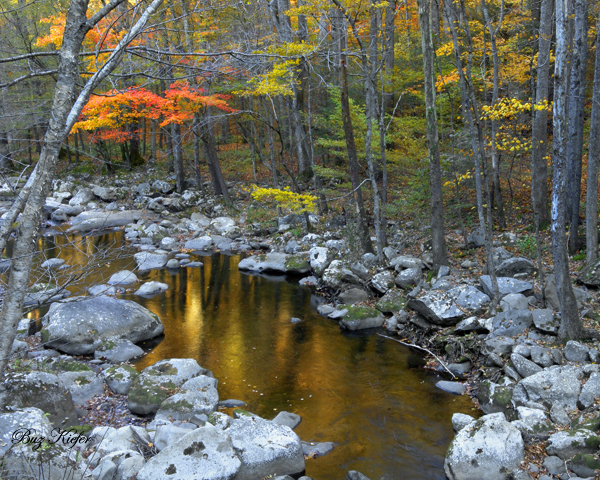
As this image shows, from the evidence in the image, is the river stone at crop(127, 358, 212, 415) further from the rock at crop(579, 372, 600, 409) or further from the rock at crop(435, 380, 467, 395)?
the rock at crop(579, 372, 600, 409)

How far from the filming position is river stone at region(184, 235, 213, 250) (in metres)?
17.3

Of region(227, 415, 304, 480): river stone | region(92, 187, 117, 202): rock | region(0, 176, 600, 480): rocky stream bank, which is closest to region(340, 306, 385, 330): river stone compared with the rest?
region(0, 176, 600, 480): rocky stream bank

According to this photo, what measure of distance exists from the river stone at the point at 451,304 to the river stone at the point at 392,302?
90 cm

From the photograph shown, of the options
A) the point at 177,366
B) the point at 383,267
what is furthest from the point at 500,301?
the point at 177,366

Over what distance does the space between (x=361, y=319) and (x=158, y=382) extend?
4.68 metres

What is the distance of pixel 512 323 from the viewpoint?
26.5 ft

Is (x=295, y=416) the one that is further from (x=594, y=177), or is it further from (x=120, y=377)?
(x=594, y=177)

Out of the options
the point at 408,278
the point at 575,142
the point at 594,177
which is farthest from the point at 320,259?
the point at 594,177

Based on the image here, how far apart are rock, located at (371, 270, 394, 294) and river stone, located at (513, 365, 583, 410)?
500 cm

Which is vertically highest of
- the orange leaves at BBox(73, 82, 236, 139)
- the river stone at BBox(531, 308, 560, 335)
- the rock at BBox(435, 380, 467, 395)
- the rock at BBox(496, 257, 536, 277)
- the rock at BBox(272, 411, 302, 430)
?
the orange leaves at BBox(73, 82, 236, 139)

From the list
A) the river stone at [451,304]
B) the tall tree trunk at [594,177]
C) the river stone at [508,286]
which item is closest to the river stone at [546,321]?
the river stone at [508,286]

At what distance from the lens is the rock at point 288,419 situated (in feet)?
21.6

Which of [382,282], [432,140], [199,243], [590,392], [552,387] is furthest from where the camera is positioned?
[199,243]

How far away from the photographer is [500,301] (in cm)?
869
